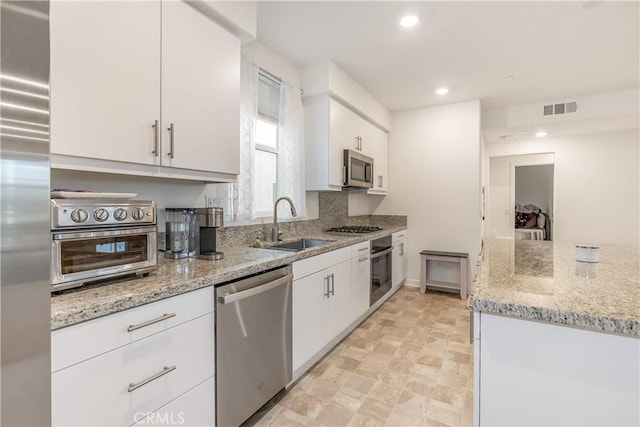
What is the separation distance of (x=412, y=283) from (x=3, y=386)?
4446 mm

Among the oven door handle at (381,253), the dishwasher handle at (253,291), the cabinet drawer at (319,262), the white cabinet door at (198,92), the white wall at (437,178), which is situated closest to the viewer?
the dishwasher handle at (253,291)

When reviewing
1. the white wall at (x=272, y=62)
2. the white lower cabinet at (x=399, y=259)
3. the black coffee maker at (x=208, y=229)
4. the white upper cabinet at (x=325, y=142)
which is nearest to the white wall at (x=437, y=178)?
the white lower cabinet at (x=399, y=259)

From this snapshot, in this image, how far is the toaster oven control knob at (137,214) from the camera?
124 centimetres

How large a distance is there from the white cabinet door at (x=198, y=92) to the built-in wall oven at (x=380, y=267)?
1.85 meters

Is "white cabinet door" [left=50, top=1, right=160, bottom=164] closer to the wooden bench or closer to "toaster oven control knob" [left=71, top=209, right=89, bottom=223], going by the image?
"toaster oven control knob" [left=71, top=209, right=89, bottom=223]

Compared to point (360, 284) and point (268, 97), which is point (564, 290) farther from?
point (268, 97)

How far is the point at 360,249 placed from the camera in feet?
9.35

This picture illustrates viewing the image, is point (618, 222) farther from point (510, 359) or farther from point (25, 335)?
point (25, 335)

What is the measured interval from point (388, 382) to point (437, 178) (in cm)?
291

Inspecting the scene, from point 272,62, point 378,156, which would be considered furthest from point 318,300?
point 378,156

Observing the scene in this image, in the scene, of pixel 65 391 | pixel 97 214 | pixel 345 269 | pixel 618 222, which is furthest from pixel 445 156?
pixel 65 391

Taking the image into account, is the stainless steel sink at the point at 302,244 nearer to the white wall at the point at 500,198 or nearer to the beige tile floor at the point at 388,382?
the beige tile floor at the point at 388,382

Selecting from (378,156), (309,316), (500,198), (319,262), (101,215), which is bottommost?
(309,316)

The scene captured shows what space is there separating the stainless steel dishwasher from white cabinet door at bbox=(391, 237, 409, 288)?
2.25 metres
